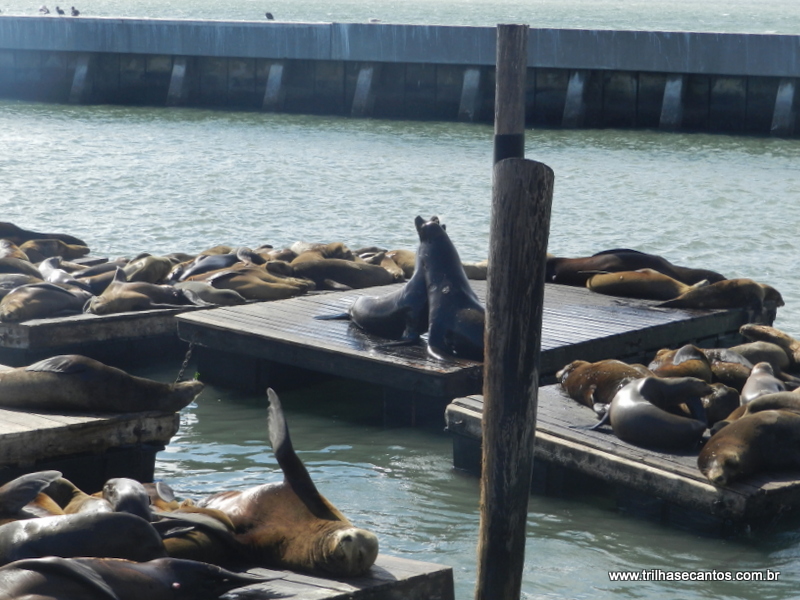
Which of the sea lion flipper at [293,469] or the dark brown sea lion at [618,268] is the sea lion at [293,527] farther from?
the dark brown sea lion at [618,268]

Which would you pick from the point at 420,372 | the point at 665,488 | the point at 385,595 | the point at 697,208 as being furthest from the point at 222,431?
the point at 697,208

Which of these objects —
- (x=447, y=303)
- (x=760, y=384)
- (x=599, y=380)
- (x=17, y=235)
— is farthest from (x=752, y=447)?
(x=17, y=235)

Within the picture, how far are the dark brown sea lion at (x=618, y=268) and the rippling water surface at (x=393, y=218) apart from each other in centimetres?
255

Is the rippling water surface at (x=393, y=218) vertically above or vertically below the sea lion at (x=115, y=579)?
below

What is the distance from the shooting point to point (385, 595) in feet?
13.5

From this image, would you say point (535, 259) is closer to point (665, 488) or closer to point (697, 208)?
point (665, 488)

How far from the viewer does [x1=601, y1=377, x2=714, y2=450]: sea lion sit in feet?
19.9

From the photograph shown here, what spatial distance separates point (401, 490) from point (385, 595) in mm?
2599

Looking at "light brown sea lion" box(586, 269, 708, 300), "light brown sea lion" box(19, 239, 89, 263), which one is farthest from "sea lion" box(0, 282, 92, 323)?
"light brown sea lion" box(586, 269, 708, 300)

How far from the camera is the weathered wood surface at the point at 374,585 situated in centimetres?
397

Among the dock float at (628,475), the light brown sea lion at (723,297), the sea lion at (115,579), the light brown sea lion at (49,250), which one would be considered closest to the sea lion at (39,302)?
the light brown sea lion at (49,250)

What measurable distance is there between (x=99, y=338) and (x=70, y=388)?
10.2 ft

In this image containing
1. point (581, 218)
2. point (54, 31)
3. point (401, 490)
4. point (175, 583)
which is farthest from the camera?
point (54, 31)

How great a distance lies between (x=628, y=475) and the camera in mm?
5980
